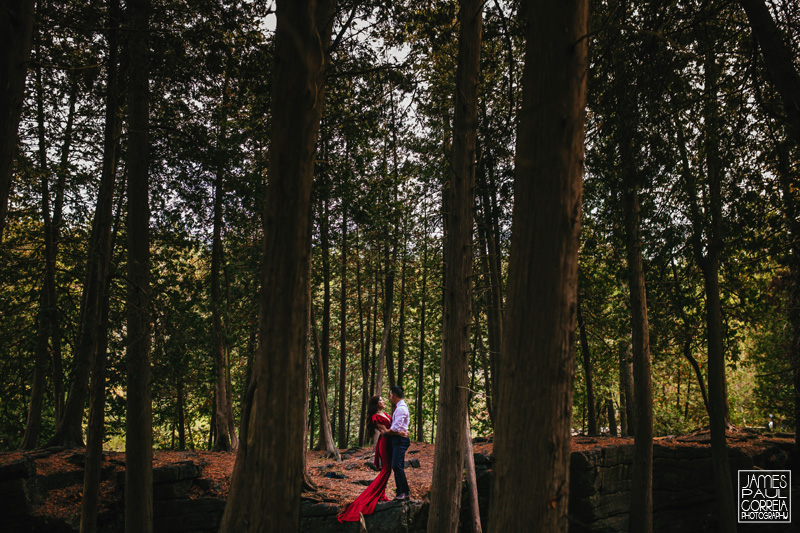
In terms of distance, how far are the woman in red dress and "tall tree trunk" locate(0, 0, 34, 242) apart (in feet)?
22.6

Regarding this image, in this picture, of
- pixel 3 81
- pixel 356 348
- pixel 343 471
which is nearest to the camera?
pixel 3 81

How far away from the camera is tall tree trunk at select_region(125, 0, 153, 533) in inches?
252

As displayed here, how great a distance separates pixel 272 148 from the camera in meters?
3.38

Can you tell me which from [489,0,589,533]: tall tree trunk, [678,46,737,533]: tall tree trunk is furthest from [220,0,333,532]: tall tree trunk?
[678,46,737,533]: tall tree trunk

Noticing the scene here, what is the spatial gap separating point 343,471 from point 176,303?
6931mm

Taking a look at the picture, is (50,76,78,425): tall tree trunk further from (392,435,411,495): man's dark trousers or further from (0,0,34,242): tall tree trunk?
(0,0,34,242): tall tree trunk

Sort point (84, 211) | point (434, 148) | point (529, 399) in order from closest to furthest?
point (529, 399)
point (84, 211)
point (434, 148)

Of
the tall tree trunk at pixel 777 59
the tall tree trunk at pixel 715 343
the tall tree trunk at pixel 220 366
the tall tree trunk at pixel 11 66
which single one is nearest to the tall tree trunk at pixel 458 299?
the tall tree trunk at pixel 777 59

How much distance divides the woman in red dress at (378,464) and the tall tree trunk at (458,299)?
6.47 ft

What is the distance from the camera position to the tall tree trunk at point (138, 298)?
6.41m

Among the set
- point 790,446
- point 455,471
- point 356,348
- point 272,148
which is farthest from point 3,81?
point 356,348

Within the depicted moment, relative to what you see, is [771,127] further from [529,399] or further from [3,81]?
[3,81]

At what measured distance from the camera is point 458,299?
7.14 metres

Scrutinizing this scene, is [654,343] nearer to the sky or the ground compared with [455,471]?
nearer to the sky
